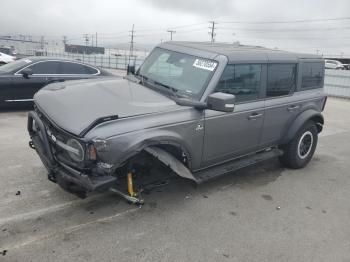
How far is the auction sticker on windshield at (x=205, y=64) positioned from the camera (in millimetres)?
4570

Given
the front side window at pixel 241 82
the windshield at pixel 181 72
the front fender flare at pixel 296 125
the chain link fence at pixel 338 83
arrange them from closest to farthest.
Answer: the windshield at pixel 181 72, the front side window at pixel 241 82, the front fender flare at pixel 296 125, the chain link fence at pixel 338 83

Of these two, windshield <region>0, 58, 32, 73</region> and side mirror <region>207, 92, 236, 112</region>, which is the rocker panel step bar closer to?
side mirror <region>207, 92, 236, 112</region>

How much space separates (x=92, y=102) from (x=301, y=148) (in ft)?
12.5

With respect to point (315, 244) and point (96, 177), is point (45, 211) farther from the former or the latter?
point (315, 244)

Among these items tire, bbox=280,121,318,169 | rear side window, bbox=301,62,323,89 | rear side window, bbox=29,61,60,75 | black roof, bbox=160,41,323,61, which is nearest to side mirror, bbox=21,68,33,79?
rear side window, bbox=29,61,60,75

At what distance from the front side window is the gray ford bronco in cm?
1

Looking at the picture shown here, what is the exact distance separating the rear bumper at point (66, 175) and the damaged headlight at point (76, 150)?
0.13m

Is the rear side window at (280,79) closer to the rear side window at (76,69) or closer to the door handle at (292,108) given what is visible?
the door handle at (292,108)

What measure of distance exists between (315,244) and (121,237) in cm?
203

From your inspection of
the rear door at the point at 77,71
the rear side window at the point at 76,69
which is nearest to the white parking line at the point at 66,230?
the rear door at the point at 77,71

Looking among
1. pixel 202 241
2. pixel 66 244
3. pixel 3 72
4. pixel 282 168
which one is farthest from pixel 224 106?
pixel 3 72

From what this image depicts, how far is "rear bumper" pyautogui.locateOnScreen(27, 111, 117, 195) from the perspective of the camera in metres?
3.48

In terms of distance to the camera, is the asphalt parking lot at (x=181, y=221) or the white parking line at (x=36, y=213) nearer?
the asphalt parking lot at (x=181, y=221)

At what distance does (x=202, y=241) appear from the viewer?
372 cm
